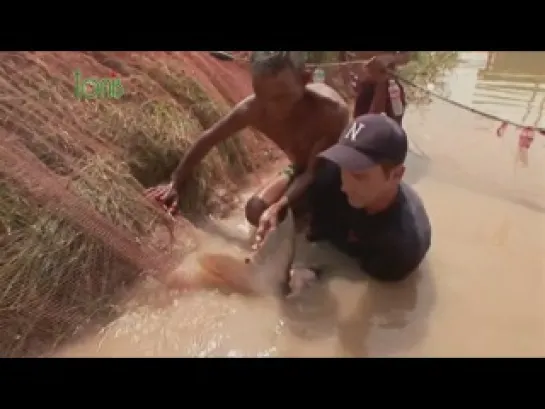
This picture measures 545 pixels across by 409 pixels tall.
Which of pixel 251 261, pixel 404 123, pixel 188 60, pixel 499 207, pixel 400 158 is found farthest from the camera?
pixel 404 123

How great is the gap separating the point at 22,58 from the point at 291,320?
1.01 meters

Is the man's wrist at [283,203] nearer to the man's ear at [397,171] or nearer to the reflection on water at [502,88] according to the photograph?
the man's ear at [397,171]

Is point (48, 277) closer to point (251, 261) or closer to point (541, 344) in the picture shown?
point (251, 261)

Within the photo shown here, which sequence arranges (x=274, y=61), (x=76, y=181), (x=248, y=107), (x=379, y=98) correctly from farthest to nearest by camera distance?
(x=379, y=98)
(x=248, y=107)
(x=76, y=181)
(x=274, y=61)

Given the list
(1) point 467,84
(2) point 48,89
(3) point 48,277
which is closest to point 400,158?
(3) point 48,277

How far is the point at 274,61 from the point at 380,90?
56cm

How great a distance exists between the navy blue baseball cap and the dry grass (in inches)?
23.2

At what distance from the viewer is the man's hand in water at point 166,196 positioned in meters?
1.61

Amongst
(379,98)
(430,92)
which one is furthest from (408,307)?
(430,92)

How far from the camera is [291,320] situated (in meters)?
1.33

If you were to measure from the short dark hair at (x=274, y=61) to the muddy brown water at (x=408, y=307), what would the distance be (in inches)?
18.7

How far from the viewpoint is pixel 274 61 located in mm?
1308

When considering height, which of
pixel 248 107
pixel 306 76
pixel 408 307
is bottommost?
pixel 408 307

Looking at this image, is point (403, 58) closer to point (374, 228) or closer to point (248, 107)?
point (248, 107)
